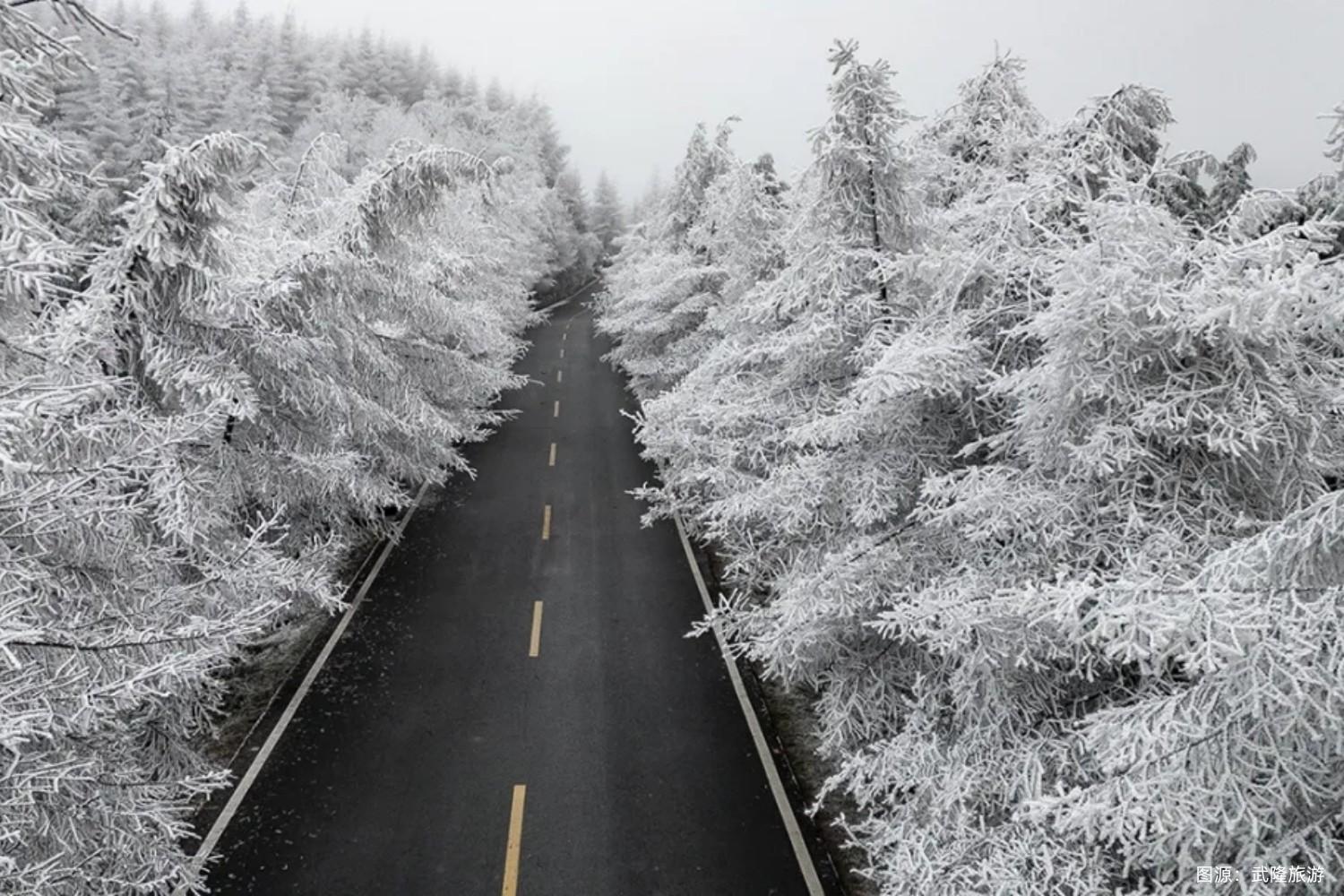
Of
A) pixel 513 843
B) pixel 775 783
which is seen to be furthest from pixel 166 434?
pixel 775 783

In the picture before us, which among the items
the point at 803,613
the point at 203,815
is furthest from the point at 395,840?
the point at 803,613

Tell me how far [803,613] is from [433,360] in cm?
953

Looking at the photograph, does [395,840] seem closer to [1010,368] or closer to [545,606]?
[545,606]

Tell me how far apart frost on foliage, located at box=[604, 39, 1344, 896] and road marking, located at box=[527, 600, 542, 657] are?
484cm

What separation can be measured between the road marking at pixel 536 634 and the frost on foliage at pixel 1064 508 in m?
4.84

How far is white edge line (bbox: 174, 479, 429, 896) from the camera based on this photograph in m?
7.59

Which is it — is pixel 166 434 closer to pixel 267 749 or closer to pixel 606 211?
pixel 267 749

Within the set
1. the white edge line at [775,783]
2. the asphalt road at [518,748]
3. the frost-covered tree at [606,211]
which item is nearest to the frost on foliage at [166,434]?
the asphalt road at [518,748]

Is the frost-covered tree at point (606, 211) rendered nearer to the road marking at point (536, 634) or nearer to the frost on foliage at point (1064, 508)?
the road marking at point (536, 634)

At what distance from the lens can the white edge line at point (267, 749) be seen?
7.59 m

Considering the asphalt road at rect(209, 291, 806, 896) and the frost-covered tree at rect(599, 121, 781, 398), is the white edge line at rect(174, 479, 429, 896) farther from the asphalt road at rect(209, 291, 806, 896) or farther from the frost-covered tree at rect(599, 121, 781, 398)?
the frost-covered tree at rect(599, 121, 781, 398)

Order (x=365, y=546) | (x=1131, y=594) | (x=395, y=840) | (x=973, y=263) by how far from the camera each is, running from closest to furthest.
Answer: (x=1131, y=594)
(x=973, y=263)
(x=395, y=840)
(x=365, y=546)

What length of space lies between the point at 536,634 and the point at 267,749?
15.0 feet

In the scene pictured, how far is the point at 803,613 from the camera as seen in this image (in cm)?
723
